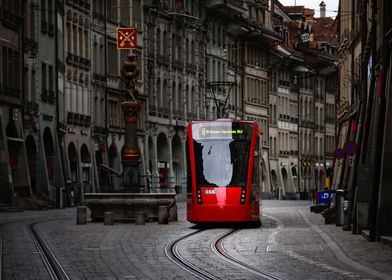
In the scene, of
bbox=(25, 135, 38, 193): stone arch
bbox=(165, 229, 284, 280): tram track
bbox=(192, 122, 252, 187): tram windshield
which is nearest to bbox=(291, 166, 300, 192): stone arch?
bbox=(25, 135, 38, 193): stone arch

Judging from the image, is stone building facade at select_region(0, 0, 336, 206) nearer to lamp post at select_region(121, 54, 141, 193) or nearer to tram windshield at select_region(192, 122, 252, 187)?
tram windshield at select_region(192, 122, 252, 187)

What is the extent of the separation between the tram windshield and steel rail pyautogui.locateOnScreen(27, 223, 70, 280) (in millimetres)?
7857

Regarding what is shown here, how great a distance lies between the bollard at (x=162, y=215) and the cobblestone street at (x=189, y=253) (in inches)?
138

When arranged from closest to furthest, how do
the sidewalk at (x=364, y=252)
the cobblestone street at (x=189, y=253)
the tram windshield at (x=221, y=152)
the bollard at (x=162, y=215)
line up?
the cobblestone street at (x=189, y=253) < the sidewalk at (x=364, y=252) < the tram windshield at (x=221, y=152) < the bollard at (x=162, y=215)

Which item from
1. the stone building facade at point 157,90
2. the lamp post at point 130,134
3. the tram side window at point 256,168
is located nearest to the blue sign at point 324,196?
the lamp post at point 130,134

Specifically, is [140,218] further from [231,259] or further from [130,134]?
[231,259]

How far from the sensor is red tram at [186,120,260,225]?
144 feet

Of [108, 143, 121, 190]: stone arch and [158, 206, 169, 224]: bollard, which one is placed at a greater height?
[108, 143, 121, 190]: stone arch

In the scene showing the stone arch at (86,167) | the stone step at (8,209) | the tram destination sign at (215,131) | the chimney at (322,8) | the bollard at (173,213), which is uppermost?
the chimney at (322,8)

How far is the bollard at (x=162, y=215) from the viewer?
46938 millimetres

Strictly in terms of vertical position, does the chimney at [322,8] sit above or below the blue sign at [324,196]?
above

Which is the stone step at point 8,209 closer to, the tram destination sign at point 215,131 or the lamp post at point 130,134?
the lamp post at point 130,134

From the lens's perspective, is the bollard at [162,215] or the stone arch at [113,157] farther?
the stone arch at [113,157]

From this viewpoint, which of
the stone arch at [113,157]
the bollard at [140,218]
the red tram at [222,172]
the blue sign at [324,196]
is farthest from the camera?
the stone arch at [113,157]
